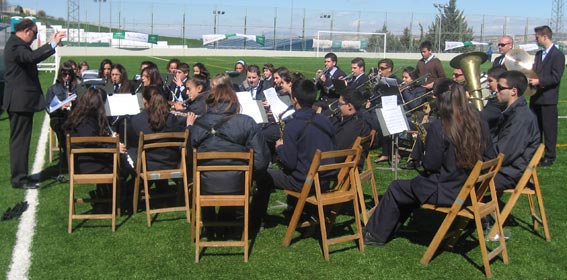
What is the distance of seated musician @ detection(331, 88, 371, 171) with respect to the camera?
6465 millimetres

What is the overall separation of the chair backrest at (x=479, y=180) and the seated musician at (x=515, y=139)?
595 millimetres

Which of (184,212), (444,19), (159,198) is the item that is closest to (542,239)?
(184,212)

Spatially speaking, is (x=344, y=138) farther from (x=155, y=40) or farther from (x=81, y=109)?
(x=155, y=40)

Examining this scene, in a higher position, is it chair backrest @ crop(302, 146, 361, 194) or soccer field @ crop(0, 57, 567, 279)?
chair backrest @ crop(302, 146, 361, 194)

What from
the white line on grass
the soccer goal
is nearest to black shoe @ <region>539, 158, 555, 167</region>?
the white line on grass

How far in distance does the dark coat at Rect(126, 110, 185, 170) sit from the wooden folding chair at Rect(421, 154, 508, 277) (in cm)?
265

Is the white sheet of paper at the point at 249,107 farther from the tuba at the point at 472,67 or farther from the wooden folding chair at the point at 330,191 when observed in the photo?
the tuba at the point at 472,67

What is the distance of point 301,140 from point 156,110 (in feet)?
5.88

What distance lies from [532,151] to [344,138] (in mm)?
1836

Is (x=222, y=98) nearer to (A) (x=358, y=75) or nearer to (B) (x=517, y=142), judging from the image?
(B) (x=517, y=142)

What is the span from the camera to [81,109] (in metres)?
6.44

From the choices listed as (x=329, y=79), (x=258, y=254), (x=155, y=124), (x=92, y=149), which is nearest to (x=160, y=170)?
(x=155, y=124)

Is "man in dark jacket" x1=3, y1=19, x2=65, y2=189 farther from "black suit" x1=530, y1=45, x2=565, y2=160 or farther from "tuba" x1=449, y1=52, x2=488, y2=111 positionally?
"black suit" x1=530, y1=45, x2=565, y2=160

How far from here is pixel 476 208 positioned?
15.6 feet
